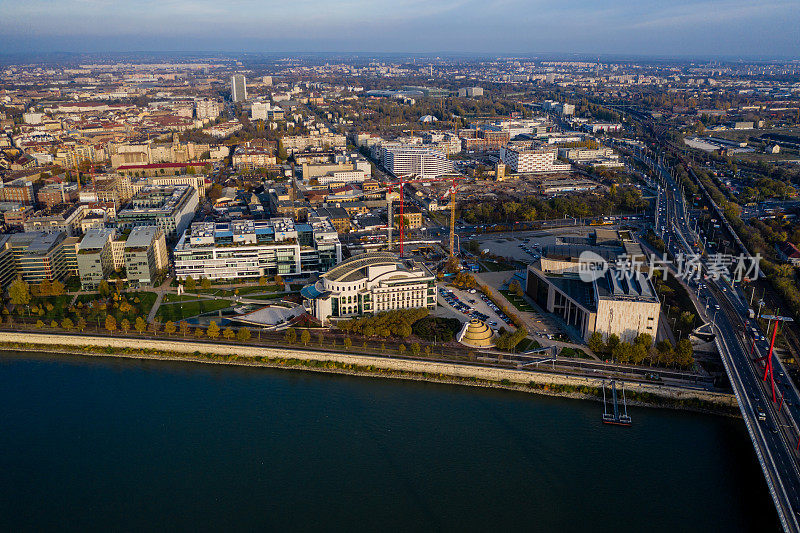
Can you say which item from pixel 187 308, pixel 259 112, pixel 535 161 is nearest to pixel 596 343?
pixel 187 308

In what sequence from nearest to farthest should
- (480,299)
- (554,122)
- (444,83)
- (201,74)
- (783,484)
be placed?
Result: (783,484), (480,299), (554,122), (444,83), (201,74)

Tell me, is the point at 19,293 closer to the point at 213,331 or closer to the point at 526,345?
the point at 213,331

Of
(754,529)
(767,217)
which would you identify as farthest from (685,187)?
(754,529)

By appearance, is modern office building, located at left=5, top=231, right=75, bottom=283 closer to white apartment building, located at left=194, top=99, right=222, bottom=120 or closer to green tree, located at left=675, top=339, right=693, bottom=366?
green tree, located at left=675, top=339, right=693, bottom=366

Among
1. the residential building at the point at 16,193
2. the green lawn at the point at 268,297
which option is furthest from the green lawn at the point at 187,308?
the residential building at the point at 16,193

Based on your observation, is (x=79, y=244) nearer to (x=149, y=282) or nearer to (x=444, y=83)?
(x=149, y=282)

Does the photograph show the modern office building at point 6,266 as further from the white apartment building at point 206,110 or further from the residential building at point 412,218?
the white apartment building at point 206,110
